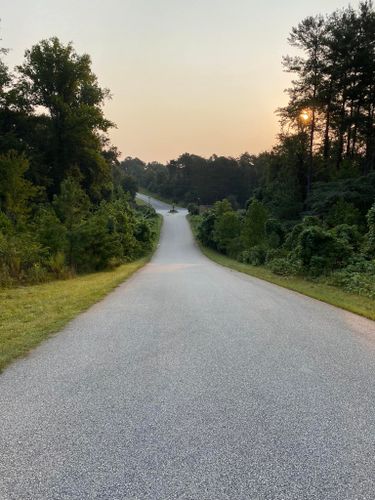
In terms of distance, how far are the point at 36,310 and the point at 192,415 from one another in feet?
19.3

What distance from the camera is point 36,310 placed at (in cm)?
828

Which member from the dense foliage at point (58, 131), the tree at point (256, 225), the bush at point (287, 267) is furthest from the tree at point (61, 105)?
the bush at point (287, 267)

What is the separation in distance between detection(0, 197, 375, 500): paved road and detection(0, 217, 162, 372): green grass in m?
0.38

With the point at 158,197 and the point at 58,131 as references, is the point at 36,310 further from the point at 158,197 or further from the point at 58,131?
the point at 158,197

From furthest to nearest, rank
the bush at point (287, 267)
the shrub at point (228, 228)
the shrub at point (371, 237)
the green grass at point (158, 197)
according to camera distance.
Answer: the green grass at point (158, 197)
the shrub at point (228, 228)
the bush at point (287, 267)
the shrub at point (371, 237)

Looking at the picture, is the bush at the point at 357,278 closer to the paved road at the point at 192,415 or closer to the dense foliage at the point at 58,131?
the paved road at the point at 192,415

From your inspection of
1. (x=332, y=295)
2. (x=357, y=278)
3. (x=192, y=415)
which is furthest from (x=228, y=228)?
(x=192, y=415)

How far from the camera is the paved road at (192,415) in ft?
8.51

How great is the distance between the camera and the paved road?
2.59m

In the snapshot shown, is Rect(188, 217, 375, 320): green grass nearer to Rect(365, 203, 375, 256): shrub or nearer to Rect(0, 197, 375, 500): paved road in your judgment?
Rect(0, 197, 375, 500): paved road

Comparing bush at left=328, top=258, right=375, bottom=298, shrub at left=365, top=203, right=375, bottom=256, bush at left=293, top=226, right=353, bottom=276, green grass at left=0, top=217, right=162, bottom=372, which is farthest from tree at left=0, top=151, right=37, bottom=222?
shrub at left=365, top=203, right=375, bottom=256

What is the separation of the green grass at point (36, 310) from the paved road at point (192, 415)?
1.25ft

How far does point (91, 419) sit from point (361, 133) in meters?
35.6

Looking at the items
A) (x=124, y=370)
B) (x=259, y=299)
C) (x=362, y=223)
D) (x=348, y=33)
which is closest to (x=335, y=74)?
(x=348, y=33)
